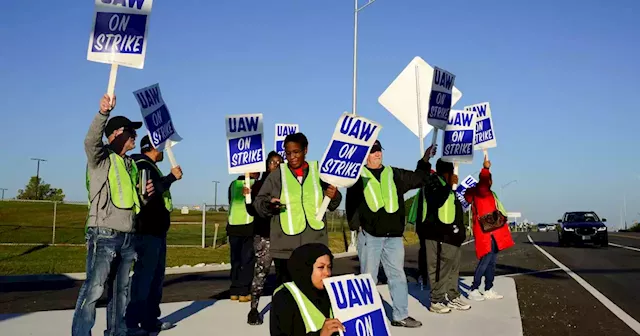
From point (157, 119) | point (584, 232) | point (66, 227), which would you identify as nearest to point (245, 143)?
point (157, 119)

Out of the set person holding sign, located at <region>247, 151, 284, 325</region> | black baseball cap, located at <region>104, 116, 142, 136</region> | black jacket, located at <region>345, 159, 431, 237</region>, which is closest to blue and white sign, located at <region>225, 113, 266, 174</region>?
person holding sign, located at <region>247, 151, 284, 325</region>

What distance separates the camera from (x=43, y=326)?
739cm

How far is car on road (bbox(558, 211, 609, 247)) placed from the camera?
29.1m

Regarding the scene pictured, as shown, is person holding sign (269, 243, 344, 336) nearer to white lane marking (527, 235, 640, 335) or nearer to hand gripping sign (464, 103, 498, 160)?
white lane marking (527, 235, 640, 335)

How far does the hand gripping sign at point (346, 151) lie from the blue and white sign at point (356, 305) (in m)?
1.90

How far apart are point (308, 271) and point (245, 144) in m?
4.43

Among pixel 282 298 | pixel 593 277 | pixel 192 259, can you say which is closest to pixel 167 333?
pixel 282 298

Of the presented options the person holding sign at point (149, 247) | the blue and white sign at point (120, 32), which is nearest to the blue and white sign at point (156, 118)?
the person holding sign at point (149, 247)

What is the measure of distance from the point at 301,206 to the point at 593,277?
1016cm

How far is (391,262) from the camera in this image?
739 cm

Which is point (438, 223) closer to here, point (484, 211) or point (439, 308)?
point (439, 308)

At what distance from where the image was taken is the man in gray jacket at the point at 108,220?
5.27m

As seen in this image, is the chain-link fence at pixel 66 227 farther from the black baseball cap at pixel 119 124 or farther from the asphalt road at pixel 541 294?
the black baseball cap at pixel 119 124

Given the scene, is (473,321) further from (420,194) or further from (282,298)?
(282,298)
